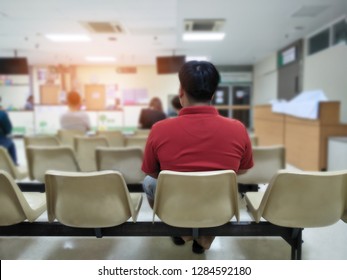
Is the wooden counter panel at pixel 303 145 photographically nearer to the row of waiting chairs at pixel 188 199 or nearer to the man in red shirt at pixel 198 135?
the row of waiting chairs at pixel 188 199

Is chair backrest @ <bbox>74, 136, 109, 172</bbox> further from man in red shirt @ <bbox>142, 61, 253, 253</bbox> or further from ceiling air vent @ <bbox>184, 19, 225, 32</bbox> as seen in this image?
ceiling air vent @ <bbox>184, 19, 225, 32</bbox>

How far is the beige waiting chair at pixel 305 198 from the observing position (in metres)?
1.33

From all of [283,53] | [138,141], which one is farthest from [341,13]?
[138,141]

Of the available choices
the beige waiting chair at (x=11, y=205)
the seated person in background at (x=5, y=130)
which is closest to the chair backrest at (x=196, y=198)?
the beige waiting chair at (x=11, y=205)

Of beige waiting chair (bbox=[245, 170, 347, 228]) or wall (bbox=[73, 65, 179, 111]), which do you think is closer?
beige waiting chair (bbox=[245, 170, 347, 228])

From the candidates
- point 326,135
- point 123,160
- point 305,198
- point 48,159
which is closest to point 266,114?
point 326,135

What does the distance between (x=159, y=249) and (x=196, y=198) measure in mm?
729

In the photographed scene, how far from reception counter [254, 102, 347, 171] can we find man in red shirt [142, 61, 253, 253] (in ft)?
9.69

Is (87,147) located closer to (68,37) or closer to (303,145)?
(303,145)

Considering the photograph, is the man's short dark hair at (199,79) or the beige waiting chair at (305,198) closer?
the beige waiting chair at (305,198)

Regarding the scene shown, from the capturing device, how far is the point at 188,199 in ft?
4.47

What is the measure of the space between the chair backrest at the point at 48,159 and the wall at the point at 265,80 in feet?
25.5

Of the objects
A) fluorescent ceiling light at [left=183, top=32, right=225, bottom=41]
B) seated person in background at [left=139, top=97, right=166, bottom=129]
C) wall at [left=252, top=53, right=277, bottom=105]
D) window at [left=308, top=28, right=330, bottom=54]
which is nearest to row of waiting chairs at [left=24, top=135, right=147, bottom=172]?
seated person in background at [left=139, top=97, right=166, bottom=129]

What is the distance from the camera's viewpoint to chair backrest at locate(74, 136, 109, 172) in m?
3.23
